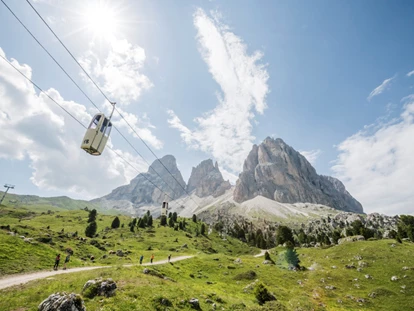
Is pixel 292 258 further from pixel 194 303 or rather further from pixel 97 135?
pixel 97 135

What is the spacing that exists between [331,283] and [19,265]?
59.5m

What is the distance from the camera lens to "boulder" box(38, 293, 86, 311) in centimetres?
1464

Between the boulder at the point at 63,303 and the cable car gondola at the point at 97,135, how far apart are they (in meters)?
12.9

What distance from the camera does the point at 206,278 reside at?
4441 centimetres

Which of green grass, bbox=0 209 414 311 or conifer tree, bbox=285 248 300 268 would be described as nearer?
green grass, bbox=0 209 414 311

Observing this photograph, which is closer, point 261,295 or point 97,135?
point 97,135

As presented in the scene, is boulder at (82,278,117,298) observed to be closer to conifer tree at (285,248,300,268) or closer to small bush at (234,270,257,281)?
small bush at (234,270,257,281)

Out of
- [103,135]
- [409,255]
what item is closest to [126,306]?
[103,135]

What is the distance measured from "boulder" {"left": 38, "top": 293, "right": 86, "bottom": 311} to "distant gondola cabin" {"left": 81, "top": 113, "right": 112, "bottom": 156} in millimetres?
12875

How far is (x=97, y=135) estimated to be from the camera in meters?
21.9

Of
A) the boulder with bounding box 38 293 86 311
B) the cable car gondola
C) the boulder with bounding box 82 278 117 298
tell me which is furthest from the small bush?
the cable car gondola

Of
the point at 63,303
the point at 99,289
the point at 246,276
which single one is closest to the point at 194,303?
the point at 99,289

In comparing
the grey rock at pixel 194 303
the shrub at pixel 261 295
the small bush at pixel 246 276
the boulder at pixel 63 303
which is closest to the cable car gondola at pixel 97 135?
the boulder at pixel 63 303

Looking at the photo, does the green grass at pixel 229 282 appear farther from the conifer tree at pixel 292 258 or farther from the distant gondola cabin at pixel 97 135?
the distant gondola cabin at pixel 97 135
